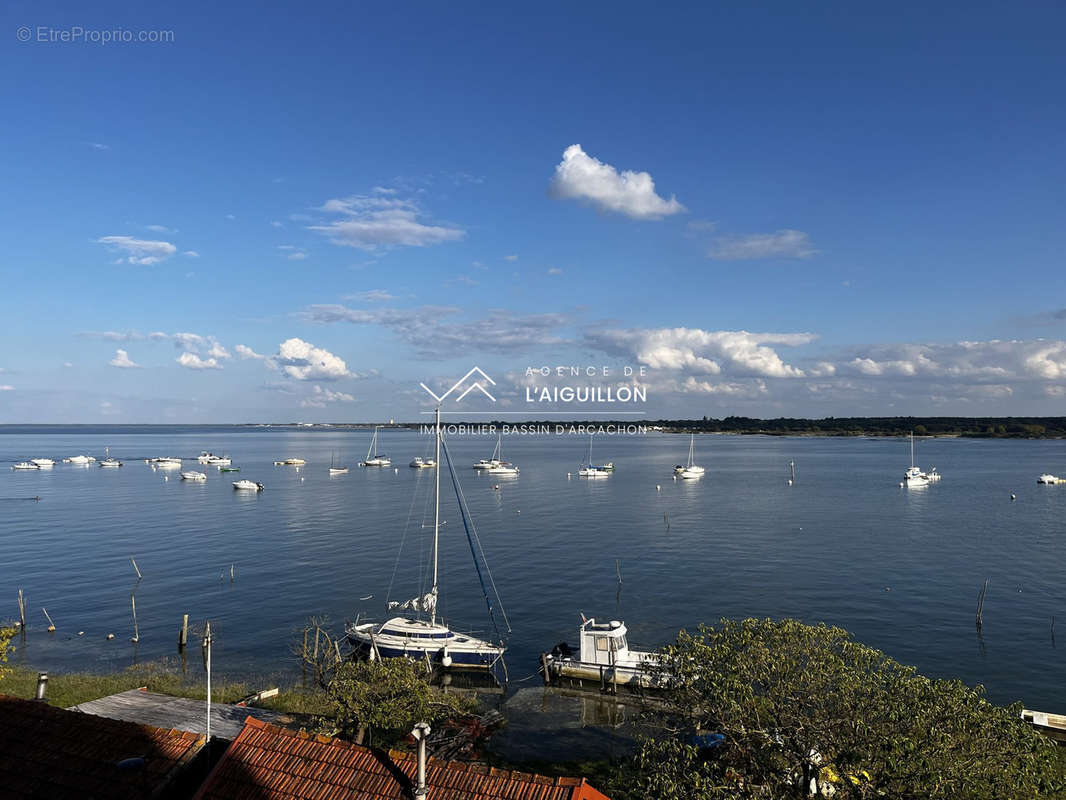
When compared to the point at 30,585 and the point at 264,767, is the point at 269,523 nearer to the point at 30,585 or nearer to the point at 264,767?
the point at 30,585

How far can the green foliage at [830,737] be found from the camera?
54.8 ft

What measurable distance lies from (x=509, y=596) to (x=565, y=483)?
348 ft

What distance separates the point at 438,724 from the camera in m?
32.6

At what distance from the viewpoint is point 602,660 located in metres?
44.5

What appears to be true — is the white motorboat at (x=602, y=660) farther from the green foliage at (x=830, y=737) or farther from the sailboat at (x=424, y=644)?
the green foliage at (x=830, y=737)

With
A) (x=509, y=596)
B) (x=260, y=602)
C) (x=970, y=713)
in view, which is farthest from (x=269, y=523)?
(x=970, y=713)

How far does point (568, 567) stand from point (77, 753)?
5846cm

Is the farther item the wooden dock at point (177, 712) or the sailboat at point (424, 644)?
the sailboat at point (424, 644)

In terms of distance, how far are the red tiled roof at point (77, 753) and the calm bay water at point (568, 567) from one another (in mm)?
26391

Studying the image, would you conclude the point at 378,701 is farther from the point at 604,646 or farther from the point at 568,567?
the point at 568,567

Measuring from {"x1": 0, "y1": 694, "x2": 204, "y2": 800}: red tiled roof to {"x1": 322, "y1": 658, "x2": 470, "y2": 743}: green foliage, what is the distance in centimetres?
711

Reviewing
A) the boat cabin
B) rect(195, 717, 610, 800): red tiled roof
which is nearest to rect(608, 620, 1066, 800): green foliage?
rect(195, 717, 610, 800): red tiled roof

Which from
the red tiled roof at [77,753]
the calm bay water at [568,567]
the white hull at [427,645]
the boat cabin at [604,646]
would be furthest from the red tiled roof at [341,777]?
the calm bay water at [568,567]

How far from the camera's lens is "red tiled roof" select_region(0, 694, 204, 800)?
19281mm
